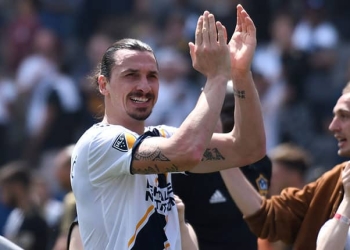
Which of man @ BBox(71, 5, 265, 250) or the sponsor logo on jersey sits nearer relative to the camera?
man @ BBox(71, 5, 265, 250)

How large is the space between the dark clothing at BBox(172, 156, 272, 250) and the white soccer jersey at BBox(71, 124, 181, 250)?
63.8 inches

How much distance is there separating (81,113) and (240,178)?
844cm

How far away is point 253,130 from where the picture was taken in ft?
18.2

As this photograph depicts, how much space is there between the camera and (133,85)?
5297 millimetres

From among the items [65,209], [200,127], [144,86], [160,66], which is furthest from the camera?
[160,66]

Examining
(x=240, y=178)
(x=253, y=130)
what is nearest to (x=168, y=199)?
(x=253, y=130)

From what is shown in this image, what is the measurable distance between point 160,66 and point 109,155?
9445 millimetres

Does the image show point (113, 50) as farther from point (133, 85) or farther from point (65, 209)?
point (65, 209)

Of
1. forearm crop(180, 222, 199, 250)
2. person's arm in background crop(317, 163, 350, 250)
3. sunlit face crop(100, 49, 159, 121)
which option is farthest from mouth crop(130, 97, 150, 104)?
person's arm in background crop(317, 163, 350, 250)

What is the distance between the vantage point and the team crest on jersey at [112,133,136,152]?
16.8 feet

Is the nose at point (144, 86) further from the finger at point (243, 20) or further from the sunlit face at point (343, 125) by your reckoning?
the sunlit face at point (343, 125)

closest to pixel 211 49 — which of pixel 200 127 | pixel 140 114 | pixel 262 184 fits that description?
pixel 200 127

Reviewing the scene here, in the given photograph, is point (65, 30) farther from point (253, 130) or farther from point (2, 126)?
point (253, 130)

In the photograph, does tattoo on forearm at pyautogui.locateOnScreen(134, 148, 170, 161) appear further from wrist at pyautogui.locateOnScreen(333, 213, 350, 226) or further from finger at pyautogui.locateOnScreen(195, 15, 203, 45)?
wrist at pyautogui.locateOnScreen(333, 213, 350, 226)
